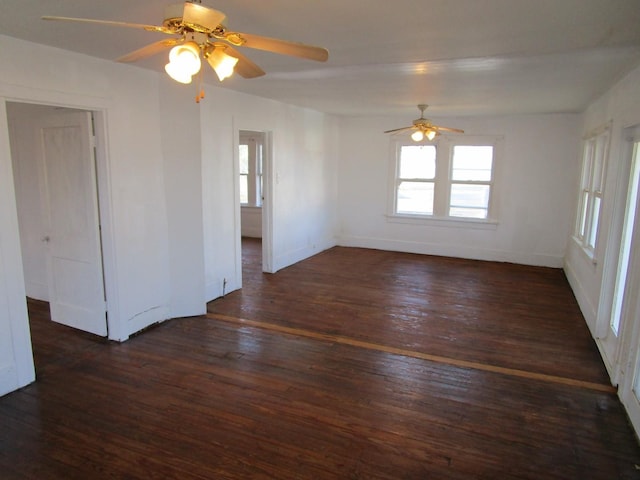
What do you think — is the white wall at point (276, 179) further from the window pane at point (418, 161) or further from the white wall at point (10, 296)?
the white wall at point (10, 296)

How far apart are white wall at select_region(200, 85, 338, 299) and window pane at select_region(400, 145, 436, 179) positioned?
1.30m

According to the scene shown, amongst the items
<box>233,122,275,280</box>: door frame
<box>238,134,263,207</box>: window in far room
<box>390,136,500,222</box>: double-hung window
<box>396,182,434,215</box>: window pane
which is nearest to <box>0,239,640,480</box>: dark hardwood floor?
<box>233,122,275,280</box>: door frame

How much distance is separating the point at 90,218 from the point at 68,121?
2.87 ft

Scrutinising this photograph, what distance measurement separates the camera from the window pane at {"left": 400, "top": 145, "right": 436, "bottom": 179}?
311 inches

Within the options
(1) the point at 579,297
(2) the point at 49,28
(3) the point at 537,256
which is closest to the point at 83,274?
(2) the point at 49,28

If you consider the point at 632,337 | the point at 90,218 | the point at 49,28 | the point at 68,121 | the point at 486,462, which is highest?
the point at 49,28

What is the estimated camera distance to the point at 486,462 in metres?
2.54

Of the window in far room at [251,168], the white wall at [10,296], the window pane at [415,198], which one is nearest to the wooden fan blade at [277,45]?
the white wall at [10,296]

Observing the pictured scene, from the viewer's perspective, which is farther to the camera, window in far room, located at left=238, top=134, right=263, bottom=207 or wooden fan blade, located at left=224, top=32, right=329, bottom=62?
window in far room, located at left=238, top=134, right=263, bottom=207

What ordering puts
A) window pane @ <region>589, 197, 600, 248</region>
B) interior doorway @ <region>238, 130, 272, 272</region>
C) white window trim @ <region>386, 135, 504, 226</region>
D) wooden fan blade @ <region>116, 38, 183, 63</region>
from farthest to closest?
1. interior doorway @ <region>238, 130, 272, 272</region>
2. white window trim @ <region>386, 135, 504, 226</region>
3. window pane @ <region>589, 197, 600, 248</region>
4. wooden fan blade @ <region>116, 38, 183, 63</region>

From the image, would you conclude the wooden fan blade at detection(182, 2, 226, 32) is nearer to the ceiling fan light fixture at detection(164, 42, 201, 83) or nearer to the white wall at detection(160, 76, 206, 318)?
the ceiling fan light fixture at detection(164, 42, 201, 83)

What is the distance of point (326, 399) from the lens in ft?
10.4

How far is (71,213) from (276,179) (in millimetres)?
2907

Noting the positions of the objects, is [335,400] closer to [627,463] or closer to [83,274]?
[627,463]
